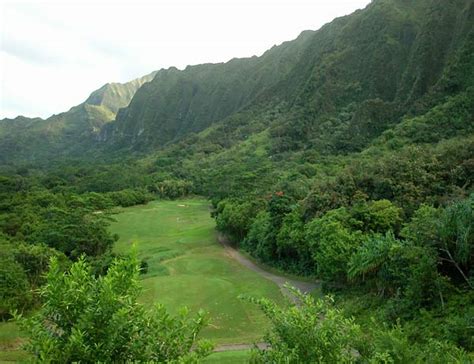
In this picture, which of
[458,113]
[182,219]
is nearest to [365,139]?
[458,113]

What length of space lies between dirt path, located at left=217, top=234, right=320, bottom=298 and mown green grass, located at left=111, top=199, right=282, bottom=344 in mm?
825

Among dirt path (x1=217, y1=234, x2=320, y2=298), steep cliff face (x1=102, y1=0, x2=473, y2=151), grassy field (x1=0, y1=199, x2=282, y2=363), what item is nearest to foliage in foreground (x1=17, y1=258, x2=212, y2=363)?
grassy field (x1=0, y1=199, x2=282, y2=363)

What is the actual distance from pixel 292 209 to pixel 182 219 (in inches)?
1515

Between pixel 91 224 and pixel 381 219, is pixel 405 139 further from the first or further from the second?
pixel 91 224

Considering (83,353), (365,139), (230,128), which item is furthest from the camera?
(230,128)

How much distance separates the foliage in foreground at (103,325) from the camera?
24.4 ft

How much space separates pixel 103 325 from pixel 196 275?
3406 cm

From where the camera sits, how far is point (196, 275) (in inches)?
1620

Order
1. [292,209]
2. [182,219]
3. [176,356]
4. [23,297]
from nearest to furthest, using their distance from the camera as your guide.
Answer: [176,356] → [23,297] → [292,209] → [182,219]

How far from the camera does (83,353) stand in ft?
24.1

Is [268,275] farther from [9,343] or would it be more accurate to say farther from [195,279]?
[9,343]

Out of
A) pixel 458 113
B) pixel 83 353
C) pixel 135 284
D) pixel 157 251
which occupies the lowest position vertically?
pixel 157 251

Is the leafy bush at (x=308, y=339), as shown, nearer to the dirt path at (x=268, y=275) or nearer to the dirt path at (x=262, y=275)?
the dirt path at (x=262, y=275)

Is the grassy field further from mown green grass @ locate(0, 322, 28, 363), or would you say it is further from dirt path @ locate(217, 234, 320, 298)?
dirt path @ locate(217, 234, 320, 298)
